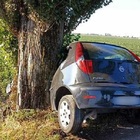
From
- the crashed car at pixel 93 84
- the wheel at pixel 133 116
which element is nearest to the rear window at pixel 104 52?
the crashed car at pixel 93 84

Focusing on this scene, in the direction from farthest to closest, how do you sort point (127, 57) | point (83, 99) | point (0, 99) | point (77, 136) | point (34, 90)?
point (0, 99) → point (34, 90) → point (127, 57) → point (77, 136) → point (83, 99)

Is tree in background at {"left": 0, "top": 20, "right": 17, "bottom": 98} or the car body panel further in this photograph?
tree in background at {"left": 0, "top": 20, "right": 17, "bottom": 98}

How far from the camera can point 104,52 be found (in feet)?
21.0

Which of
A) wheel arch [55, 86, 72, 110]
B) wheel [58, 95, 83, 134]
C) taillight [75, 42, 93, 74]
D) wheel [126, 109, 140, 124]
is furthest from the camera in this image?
wheel [126, 109, 140, 124]

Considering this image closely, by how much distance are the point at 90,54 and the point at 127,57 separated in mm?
843

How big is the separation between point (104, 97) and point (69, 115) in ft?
2.25

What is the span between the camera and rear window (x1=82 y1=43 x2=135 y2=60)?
6.23m

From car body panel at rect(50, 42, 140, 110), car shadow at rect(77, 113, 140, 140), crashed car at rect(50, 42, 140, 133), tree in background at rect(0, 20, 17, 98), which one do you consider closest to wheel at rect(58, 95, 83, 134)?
crashed car at rect(50, 42, 140, 133)

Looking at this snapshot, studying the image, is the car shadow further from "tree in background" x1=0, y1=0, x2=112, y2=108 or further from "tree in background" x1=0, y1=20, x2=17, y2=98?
"tree in background" x1=0, y1=20, x2=17, y2=98

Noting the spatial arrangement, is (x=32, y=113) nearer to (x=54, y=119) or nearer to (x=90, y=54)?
(x=54, y=119)

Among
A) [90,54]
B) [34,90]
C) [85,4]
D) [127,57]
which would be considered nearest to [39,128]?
[34,90]

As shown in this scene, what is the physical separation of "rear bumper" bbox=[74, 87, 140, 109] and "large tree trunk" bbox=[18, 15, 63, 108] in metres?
1.63

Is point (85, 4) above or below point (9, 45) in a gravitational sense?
Answer: above

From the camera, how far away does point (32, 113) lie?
23.0ft
